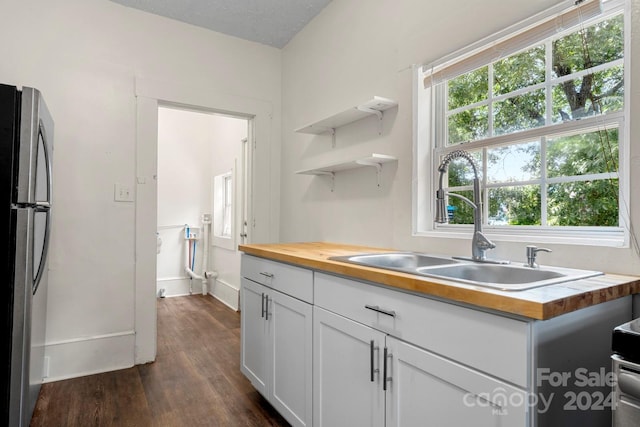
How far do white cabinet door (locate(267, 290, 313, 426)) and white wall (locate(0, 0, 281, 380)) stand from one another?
1396 mm

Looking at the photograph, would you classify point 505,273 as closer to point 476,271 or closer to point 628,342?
point 476,271

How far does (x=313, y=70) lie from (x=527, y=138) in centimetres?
181

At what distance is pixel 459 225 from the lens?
1.82 meters

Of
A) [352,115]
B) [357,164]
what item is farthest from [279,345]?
[352,115]

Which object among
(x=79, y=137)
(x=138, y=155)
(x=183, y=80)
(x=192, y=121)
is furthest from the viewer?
(x=192, y=121)

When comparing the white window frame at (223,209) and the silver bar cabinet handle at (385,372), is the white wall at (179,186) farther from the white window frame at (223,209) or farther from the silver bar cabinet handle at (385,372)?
the silver bar cabinet handle at (385,372)

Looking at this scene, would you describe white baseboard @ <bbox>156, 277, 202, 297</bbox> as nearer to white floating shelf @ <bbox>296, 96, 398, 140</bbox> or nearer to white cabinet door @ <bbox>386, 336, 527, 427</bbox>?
white floating shelf @ <bbox>296, 96, 398, 140</bbox>

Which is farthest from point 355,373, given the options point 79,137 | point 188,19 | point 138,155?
point 188,19

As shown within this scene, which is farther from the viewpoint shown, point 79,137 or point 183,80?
point 183,80

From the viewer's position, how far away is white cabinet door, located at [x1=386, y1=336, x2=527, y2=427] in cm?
84

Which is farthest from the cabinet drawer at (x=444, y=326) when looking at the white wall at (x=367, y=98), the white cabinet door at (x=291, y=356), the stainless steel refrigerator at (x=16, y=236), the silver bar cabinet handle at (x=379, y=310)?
the stainless steel refrigerator at (x=16, y=236)

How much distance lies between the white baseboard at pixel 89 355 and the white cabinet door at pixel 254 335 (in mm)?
1019

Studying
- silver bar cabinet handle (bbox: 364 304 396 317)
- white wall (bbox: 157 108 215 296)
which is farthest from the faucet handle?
white wall (bbox: 157 108 215 296)

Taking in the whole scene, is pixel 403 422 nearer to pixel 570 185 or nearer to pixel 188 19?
pixel 570 185
